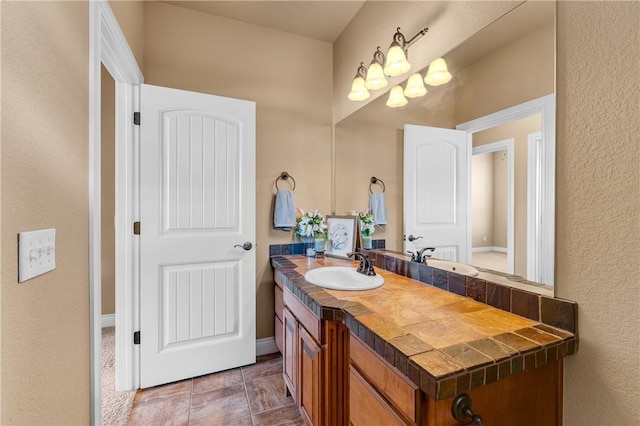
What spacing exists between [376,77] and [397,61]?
25 cm

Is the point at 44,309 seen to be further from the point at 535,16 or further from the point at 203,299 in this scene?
the point at 535,16

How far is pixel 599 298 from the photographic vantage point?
812 millimetres

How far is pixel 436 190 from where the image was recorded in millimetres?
1533

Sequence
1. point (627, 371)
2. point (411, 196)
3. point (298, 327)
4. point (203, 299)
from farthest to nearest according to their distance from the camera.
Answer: point (203, 299)
point (411, 196)
point (298, 327)
point (627, 371)

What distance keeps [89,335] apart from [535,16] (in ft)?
6.53

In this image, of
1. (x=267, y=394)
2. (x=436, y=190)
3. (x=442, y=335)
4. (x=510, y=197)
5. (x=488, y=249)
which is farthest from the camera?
(x=267, y=394)

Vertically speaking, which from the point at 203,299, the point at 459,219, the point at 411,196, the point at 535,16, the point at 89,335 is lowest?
the point at 203,299

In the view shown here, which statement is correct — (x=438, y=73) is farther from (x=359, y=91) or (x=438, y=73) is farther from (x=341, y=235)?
(x=341, y=235)

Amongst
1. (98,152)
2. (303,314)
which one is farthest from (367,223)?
(98,152)

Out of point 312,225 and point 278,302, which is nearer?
point 278,302

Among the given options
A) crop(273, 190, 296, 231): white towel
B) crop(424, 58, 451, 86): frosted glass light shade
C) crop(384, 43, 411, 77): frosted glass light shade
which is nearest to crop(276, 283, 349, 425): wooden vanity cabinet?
crop(273, 190, 296, 231): white towel

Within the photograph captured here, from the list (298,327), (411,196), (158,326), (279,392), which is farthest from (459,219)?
(158,326)

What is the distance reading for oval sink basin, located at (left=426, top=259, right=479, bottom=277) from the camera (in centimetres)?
130

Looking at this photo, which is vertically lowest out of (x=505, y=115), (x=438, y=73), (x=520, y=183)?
(x=520, y=183)
